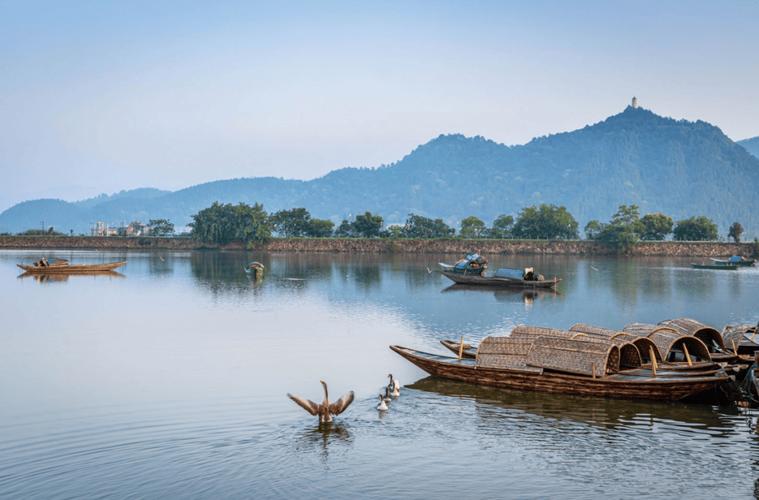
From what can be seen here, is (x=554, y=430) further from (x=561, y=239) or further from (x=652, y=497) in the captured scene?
(x=561, y=239)

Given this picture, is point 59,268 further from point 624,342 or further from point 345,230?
point 345,230

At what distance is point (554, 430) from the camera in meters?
15.6

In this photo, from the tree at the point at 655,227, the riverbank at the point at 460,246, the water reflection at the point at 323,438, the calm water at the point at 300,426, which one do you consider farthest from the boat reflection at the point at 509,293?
the tree at the point at 655,227

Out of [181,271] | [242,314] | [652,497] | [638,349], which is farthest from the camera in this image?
[181,271]

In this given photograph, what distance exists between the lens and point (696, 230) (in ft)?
365

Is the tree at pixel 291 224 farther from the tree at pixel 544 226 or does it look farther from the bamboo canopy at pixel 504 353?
the bamboo canopy at pixel 504 353

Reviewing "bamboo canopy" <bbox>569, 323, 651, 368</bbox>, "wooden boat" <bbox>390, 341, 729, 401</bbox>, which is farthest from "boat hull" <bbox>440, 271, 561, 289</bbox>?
"wooden boat" <bbox>390, 341, 729, 401</bbox>

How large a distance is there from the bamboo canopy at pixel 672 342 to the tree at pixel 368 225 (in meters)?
90.3

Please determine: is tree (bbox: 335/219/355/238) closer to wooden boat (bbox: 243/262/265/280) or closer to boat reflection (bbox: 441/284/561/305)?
wooden boat (bbox: 243/262/265/280)

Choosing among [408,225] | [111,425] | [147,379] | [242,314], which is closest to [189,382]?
[147,379]

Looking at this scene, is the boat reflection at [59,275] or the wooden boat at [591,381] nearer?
the wooden boat at [591,381]

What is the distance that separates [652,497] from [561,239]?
100 meters

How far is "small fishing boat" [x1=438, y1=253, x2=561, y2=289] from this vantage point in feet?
164

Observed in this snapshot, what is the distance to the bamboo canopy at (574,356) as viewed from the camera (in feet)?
58.1
